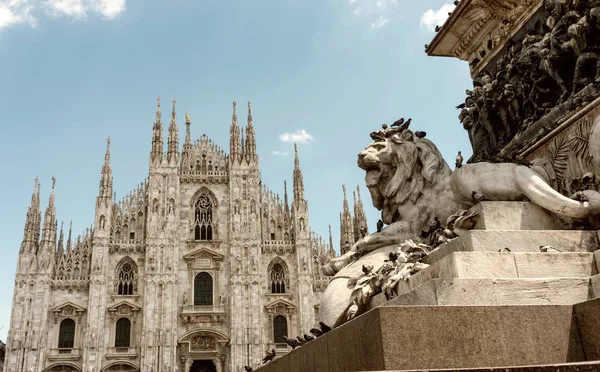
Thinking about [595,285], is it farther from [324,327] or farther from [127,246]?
[127,246]

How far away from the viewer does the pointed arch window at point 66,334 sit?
27.7 m

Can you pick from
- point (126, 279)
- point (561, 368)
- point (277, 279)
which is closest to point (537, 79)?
point (561, 368)

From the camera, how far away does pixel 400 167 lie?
4.48m

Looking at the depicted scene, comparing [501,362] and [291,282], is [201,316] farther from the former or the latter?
[501,362]

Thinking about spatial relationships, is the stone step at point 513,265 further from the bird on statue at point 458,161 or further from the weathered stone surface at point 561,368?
the bird on statue at point 458,161

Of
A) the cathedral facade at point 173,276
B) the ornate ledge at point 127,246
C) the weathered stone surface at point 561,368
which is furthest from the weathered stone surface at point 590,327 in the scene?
the ornate ledge at point 127,246

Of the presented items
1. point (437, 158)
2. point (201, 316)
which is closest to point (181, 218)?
point (201, 316)

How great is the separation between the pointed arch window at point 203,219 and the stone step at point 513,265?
2854 centimetres

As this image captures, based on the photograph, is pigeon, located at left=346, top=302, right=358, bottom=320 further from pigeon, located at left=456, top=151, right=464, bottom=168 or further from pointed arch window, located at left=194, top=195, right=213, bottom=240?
pointed arch window, located at left=194, top=195, right=213, bottom=240

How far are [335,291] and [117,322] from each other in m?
27.1

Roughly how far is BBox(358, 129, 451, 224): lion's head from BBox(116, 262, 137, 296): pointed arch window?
26613 mm

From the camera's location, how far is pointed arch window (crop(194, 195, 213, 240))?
3080cm

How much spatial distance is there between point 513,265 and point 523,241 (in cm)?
36

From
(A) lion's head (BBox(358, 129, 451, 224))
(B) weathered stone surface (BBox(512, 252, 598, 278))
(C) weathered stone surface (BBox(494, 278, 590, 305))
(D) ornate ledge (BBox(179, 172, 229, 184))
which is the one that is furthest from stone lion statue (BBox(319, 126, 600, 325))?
(D) ornate ledge (BBox(179, 172, 229, 184))
